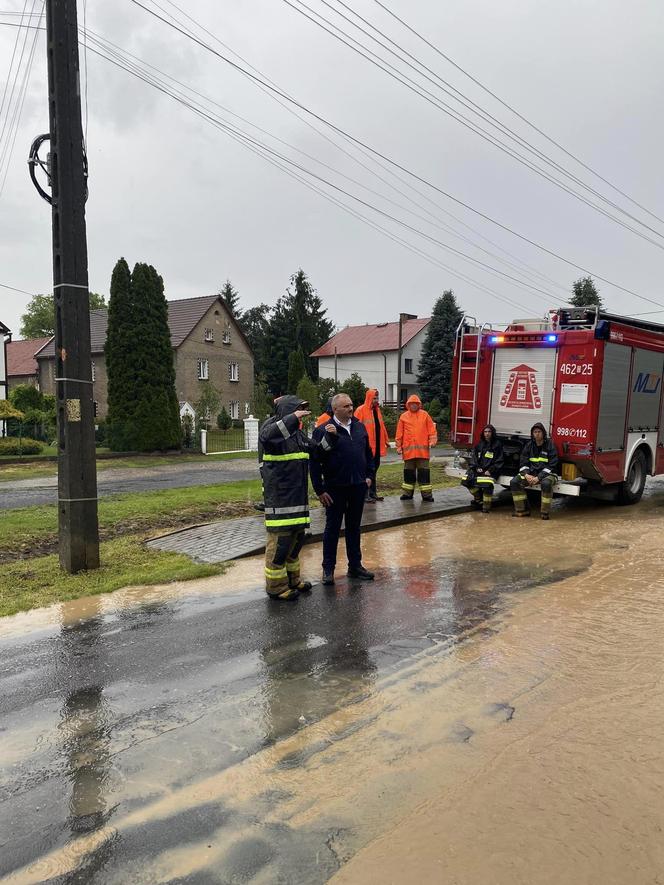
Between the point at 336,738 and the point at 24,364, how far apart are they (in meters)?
56.7

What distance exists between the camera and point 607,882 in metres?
2.61

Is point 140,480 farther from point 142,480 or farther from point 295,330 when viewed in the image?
point 295,330


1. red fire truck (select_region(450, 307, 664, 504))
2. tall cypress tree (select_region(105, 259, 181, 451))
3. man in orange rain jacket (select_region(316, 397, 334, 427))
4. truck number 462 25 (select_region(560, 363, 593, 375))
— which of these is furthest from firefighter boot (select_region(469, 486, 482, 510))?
tall cypress tree (select_region(105, 259, 181, 451))

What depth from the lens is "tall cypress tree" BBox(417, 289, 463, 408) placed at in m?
46.6

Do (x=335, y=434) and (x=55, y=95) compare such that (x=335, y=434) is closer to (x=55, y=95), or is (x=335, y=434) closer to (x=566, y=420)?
(x=55, y=95)

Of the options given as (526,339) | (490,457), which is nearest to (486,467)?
(490,457)

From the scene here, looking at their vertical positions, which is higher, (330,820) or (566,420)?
(566,420)

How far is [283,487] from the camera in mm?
6254

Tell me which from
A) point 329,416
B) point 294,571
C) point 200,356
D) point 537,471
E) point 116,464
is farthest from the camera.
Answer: point 200,356

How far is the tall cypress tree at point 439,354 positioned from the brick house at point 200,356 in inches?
459

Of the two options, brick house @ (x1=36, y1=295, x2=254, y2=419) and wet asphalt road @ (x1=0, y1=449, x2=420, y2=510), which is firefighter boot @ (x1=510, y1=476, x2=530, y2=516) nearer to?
wet asphalt road @ (x1=0, y1=449, x2=420, y2=510)

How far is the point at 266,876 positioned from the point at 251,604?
361 centimetres

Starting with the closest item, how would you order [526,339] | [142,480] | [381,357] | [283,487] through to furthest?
[283,487] → [526,339] → [142,480] → [381,357]

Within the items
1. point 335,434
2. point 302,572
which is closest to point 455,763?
point 335,434
